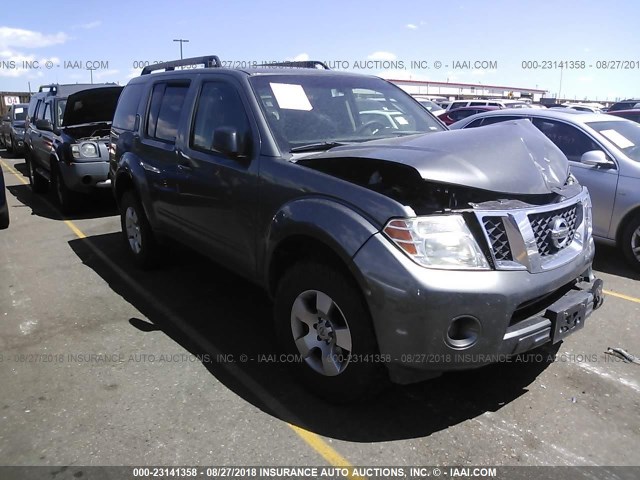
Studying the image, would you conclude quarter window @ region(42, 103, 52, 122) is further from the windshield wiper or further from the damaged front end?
the damaged front end

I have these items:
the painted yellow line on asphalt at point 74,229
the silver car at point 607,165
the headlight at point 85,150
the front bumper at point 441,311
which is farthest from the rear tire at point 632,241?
the headlight at point 85,150

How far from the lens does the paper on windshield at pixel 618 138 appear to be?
589 centimetres

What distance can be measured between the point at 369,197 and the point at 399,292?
0.54 m

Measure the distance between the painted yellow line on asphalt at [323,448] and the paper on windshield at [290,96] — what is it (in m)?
2.13

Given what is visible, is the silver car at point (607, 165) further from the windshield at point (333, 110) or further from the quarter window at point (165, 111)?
the quarter window at point (165, 111)

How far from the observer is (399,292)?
2.58m

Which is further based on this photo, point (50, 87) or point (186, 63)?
point (50, 87)

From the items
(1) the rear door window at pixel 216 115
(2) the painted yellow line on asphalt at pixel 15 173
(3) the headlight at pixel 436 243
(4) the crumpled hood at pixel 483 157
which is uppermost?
(1) the rear door window at pixel 216 115

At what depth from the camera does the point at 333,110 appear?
394 cm

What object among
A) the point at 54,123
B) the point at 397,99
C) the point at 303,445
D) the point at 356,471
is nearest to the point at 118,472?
the point at 303,445

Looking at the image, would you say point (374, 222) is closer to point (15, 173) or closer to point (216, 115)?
point (216, 115)

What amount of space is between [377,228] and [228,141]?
4.31ft

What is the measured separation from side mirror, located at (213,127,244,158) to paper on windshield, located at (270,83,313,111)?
1.44 ft

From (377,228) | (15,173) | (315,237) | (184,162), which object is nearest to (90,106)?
(184,162)
